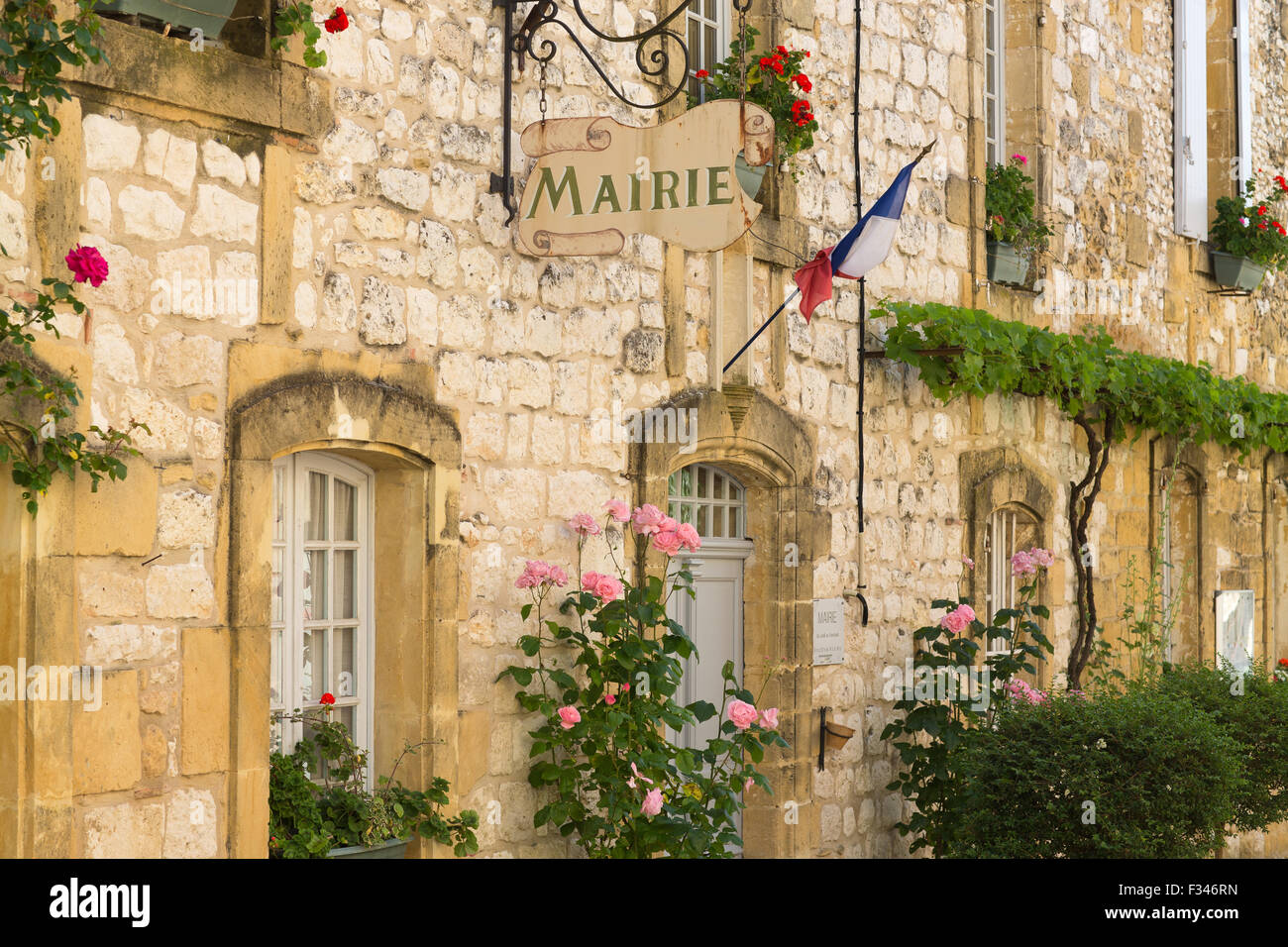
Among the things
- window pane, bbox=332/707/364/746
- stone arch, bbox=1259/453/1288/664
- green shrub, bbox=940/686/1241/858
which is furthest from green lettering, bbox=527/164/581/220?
stone arch, bbox=1259/453/1288/664

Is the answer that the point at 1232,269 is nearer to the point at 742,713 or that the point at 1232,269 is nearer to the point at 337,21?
the point at 742,713

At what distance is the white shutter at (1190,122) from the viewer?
11.5m

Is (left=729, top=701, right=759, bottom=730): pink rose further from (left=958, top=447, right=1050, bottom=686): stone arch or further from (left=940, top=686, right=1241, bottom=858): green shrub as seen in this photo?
(left=958, top=447, right=1050, bottom=686): stone arch

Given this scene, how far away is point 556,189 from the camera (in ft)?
20.1

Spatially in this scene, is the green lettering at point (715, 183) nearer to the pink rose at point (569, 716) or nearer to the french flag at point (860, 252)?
the french flag at point (860, 252)

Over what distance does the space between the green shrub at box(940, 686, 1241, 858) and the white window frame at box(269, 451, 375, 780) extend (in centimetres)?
277

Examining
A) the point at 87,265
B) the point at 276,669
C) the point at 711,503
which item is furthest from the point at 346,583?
the point at 711,503

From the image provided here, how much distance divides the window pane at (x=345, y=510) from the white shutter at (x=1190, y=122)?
743 centimetres

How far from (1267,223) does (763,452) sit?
6.13m

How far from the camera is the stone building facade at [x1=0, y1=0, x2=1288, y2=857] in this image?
16.0 ft

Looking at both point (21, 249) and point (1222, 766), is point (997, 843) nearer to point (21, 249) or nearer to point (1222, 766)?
point (1222, 766)

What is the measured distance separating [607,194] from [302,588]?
1.75 m

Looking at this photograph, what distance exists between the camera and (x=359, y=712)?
6.02 meters
